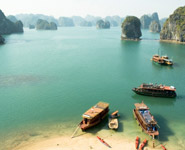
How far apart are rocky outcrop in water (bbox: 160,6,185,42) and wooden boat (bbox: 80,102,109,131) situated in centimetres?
13489

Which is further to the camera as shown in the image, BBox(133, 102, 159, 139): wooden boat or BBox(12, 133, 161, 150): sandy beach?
BBox(133, 102, 159, 139): wooden boat

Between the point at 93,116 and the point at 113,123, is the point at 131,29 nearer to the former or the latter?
the point at 113,123

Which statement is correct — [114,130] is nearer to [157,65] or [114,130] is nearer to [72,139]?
[72,139]

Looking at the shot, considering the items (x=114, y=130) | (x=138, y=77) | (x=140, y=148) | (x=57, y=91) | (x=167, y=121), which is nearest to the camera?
(x=140, y=148)

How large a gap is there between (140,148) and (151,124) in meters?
5.08

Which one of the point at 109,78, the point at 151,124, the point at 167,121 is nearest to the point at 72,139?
the point at 151,124

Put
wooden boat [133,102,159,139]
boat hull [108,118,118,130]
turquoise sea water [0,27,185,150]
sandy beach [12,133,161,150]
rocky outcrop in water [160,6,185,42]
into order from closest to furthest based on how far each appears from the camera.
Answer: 1. sandy beach [12,133,161,150]
2. wooden boat [133,102,159,139]
3. boat hull [108,118,118,130]
4. turquoise sea water [0,27,185,150]
5. rocky outcrop in water [160,6,185,42]

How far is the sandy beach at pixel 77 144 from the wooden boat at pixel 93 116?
7.12 ft

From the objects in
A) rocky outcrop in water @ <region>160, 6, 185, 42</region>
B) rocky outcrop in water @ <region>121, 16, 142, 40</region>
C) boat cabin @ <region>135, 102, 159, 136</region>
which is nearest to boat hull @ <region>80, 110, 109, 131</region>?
boat cabin @ <region>135, 102, 159, 136</region>

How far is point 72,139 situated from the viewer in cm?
3070

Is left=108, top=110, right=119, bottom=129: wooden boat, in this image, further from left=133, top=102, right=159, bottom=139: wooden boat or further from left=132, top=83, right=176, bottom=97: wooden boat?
left=132, top=83, right=176, bottom=97: wooden boat

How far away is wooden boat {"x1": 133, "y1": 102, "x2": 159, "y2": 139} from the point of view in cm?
3092

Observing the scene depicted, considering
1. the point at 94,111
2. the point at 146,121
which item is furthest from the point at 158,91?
the point at 94,111

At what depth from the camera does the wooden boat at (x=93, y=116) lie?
32.4m
